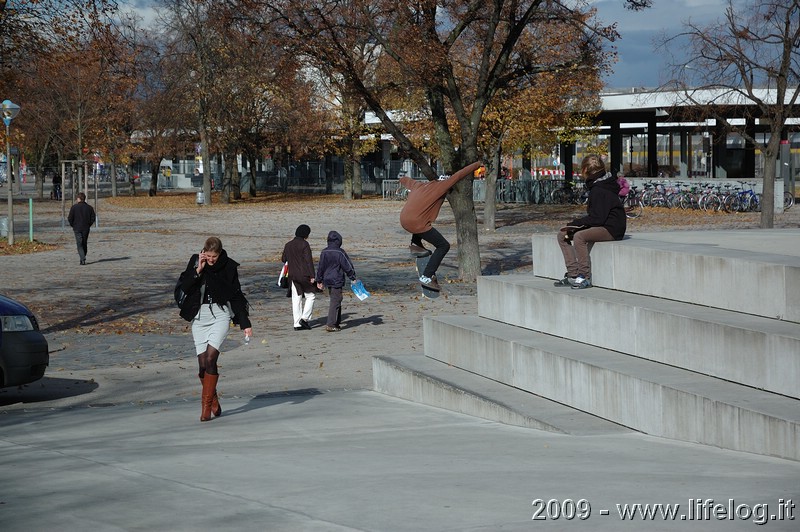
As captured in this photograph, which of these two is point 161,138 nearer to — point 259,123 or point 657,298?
point 259,123

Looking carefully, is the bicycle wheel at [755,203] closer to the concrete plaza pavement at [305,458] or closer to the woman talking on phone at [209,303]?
the concrete plaza pavement at [305,458]

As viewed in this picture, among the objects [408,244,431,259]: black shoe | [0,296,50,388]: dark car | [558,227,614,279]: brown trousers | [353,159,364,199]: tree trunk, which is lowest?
[0,296,50,388]: dark car

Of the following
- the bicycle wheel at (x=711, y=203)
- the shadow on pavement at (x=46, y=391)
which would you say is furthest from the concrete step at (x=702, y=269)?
the bicycle wheel at (x=711, y=203)

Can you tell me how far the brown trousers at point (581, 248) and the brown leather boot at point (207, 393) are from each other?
380 cm

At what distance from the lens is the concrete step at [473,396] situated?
8595mm

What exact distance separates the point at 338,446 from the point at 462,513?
266 centimetres

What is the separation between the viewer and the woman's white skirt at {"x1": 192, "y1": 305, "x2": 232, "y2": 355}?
→ 32.5 ft

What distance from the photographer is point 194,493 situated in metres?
6.36

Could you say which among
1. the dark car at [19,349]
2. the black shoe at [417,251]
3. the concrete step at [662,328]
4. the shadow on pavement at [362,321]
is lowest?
the shadow on pavement at [362,321]

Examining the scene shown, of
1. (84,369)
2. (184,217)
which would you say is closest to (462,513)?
(84,369)

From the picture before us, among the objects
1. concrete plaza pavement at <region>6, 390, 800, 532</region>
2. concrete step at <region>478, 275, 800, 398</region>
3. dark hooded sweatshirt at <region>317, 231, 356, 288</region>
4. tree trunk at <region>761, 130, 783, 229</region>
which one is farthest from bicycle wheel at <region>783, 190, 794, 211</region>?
concrete plaza pavement at <region>6, 390, 800, 532</region>

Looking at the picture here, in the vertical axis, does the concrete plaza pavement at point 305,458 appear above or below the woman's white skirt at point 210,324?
below

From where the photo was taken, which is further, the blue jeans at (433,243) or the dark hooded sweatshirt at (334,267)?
the dark hooded sweatshirt at (334,267)

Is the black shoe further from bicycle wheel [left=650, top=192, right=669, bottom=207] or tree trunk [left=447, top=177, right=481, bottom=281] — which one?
bicycle wheel [left=650, top=192, right=669, bottom=207]
